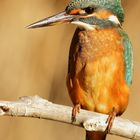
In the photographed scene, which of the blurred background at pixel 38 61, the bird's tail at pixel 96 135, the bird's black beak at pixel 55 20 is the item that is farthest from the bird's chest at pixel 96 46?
the blurred background at pixel 38 61

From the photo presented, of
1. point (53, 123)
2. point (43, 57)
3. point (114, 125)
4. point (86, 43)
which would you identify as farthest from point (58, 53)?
point (114, 125)

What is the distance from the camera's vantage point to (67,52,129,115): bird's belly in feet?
13.5

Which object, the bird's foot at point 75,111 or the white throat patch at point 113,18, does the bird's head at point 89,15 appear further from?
the bird's foot at point 75,111

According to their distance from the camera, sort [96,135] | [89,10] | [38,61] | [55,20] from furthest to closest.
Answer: [38,61] < [96,135] < [89,10] < [55,20]

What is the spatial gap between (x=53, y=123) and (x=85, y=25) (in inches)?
67.4

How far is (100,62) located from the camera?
411 centimetres

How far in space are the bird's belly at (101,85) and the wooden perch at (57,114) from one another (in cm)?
53

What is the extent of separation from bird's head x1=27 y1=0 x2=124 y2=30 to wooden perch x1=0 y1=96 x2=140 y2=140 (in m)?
0.59

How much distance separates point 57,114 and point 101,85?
676mm

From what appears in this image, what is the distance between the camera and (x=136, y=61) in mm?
5469

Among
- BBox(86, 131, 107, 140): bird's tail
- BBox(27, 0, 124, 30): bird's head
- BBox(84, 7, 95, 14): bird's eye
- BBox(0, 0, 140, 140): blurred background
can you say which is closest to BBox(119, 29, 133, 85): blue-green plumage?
BBox(27, 0, 124, 30): bird's head

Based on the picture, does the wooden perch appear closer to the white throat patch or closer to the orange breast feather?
the orange breast feather

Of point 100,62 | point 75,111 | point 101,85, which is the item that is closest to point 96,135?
point 101,85

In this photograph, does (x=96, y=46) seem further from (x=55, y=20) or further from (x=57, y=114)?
(x=57, y=114)
